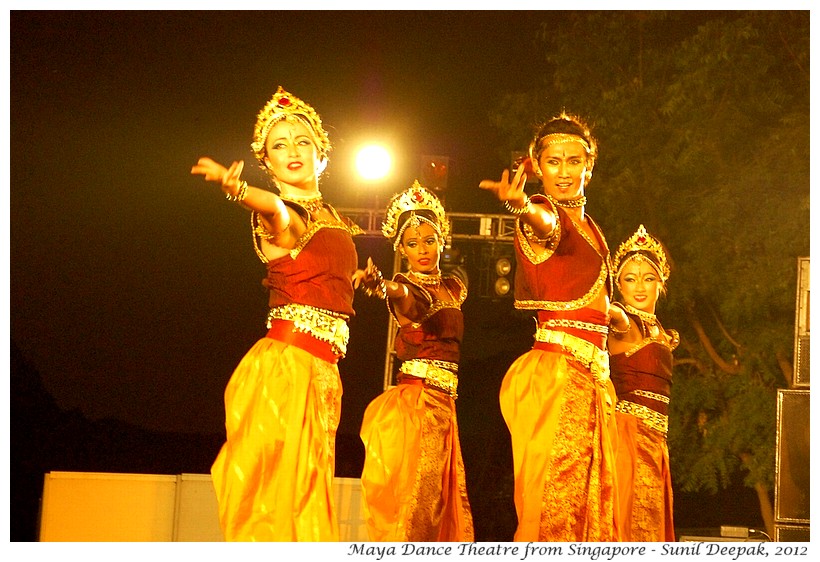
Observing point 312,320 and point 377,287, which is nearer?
point 312,320

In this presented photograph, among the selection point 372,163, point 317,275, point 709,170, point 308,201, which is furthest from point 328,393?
point 709,170

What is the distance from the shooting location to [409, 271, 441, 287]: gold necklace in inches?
193

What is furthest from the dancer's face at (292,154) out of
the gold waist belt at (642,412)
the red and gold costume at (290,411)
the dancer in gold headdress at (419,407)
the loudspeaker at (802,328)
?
the loudspeaker at (802,328)

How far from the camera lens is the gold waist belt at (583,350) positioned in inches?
177

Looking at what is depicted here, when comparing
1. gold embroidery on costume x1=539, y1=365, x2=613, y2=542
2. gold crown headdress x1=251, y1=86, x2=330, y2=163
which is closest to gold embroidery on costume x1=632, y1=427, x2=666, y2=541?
gold embroidery on costume x1=539, y1=365, x2=613, y2=542

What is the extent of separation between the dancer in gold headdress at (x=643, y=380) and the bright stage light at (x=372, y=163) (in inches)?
42.1

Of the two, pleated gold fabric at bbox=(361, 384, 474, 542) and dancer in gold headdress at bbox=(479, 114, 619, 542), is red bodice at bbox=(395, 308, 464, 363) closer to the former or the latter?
pleated gold fabric at bbox=(361, 384, 474, 542)

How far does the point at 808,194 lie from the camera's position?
538cm

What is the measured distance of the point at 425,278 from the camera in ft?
16.1

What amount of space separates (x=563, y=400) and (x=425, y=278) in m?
0.82

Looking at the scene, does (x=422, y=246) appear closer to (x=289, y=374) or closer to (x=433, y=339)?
(x=433, y=339)

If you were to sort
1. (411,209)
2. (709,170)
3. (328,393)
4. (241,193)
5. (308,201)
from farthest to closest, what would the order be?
(709,170) → (411,209) → (308,201) → (328,393) → (241,193)

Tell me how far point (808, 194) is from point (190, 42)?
2753 mm

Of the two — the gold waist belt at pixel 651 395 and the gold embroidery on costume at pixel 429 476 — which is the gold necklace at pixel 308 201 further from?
the gold waist belt at pixel 651 395
